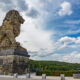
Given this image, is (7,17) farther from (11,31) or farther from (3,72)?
(3,72)

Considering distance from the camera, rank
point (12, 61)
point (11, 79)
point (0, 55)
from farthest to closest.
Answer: point (0, 55) → point (12, 61) → point (11, 79)

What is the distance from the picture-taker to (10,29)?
54.3 feet

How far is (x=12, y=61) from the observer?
15094mm

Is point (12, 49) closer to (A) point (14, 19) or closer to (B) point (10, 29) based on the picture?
(B) point (10, 29)

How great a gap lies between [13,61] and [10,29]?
3.96 metres

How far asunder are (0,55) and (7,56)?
40.9 inches

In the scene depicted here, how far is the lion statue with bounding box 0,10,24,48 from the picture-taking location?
53.5 ft

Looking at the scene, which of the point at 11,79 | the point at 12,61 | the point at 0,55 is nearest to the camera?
the point at 11,79

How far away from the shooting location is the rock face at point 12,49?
15273 millimetres

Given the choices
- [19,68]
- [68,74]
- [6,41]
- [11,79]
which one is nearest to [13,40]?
[6,41]

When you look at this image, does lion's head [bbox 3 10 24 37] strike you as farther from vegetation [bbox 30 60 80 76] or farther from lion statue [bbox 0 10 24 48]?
vegetation [bbox 30 60 80 76]

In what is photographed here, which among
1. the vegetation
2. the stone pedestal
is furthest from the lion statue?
the vegetation

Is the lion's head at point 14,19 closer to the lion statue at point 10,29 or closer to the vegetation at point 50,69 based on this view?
the lion statue at point 10,29

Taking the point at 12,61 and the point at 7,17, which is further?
the point at 7,17
